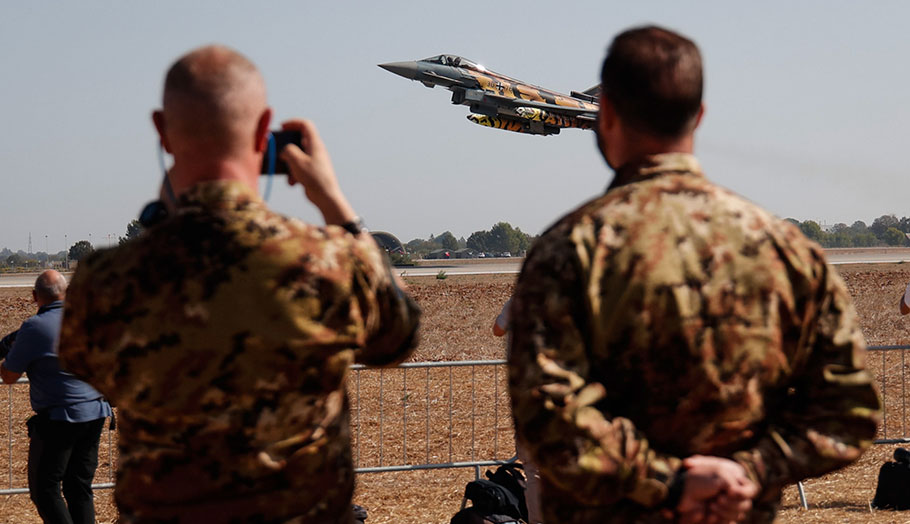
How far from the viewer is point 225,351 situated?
86.6 inches

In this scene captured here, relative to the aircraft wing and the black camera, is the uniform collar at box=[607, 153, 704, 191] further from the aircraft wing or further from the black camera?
the aircraft wing

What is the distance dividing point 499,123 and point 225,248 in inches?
1430

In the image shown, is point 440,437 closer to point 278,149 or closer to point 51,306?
point 51,306

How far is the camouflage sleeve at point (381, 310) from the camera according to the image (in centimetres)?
231

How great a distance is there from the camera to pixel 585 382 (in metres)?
2.18

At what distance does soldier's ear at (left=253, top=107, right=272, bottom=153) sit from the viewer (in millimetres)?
2338

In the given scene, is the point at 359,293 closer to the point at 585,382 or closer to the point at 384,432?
the point at 585,382

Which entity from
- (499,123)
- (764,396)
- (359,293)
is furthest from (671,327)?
(499,123)

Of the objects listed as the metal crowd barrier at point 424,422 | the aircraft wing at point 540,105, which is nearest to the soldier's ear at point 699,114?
the metal crowd barrier at point 424,422

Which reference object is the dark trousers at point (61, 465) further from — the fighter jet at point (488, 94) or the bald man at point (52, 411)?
the fighter jet at point (488, 94)

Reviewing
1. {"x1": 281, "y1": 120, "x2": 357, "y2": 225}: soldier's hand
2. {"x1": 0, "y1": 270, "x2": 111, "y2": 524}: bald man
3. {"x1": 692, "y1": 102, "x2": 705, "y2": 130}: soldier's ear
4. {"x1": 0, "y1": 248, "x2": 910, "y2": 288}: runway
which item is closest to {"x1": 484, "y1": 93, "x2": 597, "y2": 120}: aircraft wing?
{"x1": 0, "y1": 248, "x2": 910, "y2": 288}: runway

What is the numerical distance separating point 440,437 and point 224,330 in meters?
10.3

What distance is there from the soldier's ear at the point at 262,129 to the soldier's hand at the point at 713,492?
4.17 ft

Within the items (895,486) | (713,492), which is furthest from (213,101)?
(895,486)
